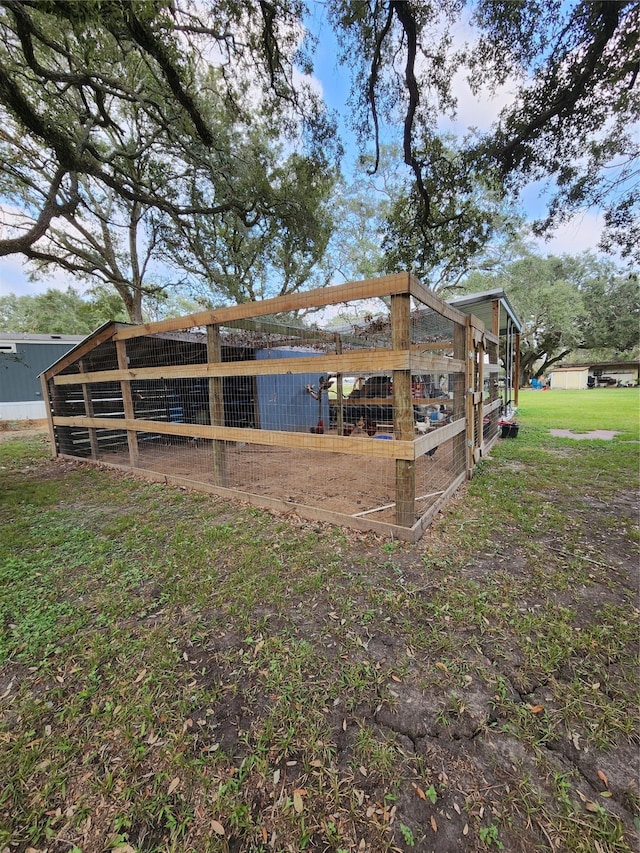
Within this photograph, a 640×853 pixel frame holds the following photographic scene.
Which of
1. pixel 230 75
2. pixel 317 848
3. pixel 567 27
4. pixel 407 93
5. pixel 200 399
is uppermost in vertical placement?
pixel 230 75

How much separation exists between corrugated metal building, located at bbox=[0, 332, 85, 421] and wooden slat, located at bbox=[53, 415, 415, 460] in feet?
35.7

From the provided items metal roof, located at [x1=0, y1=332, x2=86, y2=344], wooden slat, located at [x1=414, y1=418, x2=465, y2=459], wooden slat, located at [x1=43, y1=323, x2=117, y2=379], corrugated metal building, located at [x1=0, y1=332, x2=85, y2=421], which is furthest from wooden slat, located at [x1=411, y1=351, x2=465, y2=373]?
corrugated metal building, located at [x1=0, y1=332, x2=85, y2=421]

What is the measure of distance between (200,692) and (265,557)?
1201 millimetres

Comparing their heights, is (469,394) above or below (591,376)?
below

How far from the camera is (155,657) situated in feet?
5.99

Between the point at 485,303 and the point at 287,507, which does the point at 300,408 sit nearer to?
the point at 485,303

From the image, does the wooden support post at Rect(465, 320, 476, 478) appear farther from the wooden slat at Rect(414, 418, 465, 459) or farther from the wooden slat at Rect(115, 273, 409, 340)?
the wooden slat at Rect(115, 273, 409, 340)

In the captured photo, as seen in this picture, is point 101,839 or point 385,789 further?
point 385,789

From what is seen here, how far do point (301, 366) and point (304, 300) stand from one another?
0.63m

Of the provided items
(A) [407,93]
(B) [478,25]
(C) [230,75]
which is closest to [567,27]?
(B) [478,25]

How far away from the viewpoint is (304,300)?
130 inches

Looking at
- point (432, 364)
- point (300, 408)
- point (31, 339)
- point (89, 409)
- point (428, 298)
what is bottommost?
point (300, 408)

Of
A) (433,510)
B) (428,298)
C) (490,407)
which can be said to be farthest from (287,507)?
(490,407)

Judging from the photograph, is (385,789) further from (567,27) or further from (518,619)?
(567,27)
